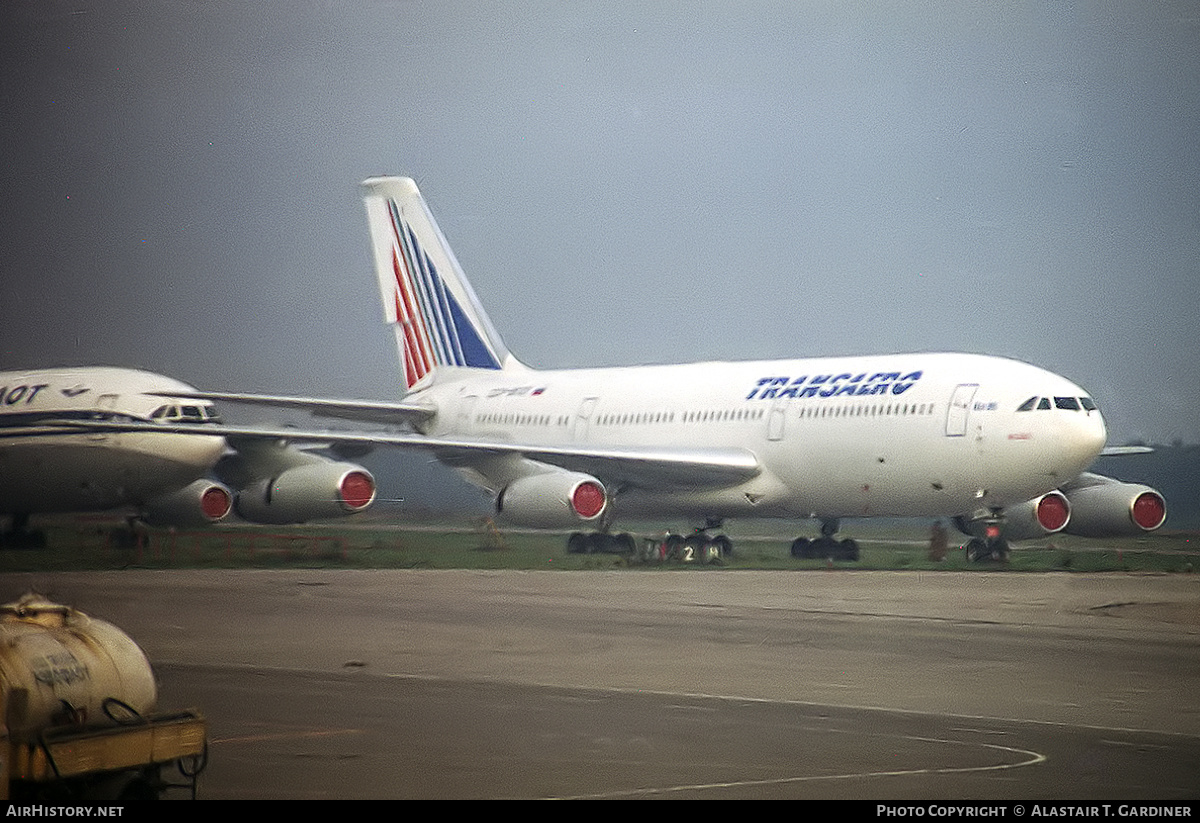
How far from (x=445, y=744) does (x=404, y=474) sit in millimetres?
17935

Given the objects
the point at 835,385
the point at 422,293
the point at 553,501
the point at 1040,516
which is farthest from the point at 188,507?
the point at 1040,516

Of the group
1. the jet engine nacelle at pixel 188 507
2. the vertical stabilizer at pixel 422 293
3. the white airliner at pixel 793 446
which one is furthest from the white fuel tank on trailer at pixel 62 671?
the vertical stabilizer at pixel 422 293

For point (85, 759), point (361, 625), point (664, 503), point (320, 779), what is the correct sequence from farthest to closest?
point (664, 503)
point (361, 625)
point (320, 779)
point (85, 759)

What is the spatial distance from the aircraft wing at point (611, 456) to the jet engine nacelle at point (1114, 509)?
551 centimetres

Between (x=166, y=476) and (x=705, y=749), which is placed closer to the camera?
(x=705, y=749)

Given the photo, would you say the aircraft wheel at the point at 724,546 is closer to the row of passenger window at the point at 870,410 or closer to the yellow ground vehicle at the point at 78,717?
the row of passenger window at the point at 870,410

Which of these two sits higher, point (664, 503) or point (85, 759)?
point (664, 503)

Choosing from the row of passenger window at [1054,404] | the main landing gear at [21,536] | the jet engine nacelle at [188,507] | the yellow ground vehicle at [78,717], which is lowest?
the yellow ground vehicle at [78,717]

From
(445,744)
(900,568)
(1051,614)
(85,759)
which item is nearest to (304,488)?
(900,568)

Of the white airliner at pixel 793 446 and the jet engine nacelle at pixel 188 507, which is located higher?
the white airliner at pixel 793 446

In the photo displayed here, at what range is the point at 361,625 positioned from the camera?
602 inches

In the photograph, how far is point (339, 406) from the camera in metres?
30.0

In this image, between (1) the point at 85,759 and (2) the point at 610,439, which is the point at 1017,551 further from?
(1) the point at 85,759

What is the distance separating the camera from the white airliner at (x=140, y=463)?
66.4 ft
